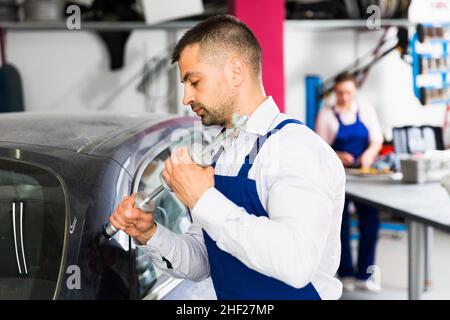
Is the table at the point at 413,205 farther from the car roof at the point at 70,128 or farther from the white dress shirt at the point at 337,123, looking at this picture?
the car roof at the point at 70,128

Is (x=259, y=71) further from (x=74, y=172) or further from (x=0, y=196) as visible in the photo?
(x=0, y=196)

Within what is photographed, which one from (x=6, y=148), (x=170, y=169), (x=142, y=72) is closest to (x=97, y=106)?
(x=142, y=72)

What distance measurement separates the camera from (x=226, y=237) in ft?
3.98

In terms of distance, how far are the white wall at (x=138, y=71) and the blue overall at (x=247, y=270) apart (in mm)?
4565

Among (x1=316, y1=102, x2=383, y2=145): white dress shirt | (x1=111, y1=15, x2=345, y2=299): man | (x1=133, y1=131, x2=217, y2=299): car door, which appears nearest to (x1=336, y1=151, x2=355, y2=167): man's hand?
(x1=316, y1=102, x2=383, y2=145): white dress shirt

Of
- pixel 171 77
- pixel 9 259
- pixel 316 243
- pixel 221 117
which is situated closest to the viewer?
pixel 316 243

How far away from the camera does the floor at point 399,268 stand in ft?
13.4

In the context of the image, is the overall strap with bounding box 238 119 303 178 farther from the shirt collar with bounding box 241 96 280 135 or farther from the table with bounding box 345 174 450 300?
the table with bounding box 345 174 450 300

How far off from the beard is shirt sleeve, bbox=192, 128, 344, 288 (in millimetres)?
139

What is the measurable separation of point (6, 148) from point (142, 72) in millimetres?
4624

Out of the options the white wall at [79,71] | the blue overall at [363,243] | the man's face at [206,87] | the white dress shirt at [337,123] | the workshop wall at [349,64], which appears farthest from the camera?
the workshop wall at [349,64]

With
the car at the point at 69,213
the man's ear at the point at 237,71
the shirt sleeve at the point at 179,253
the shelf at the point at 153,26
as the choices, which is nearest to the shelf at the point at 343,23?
the shelf at the point at 153,26

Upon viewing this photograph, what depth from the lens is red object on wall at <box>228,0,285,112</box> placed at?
3.72 metres

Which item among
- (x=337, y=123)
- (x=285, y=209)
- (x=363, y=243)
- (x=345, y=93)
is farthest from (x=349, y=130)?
(x=285, y=209)
